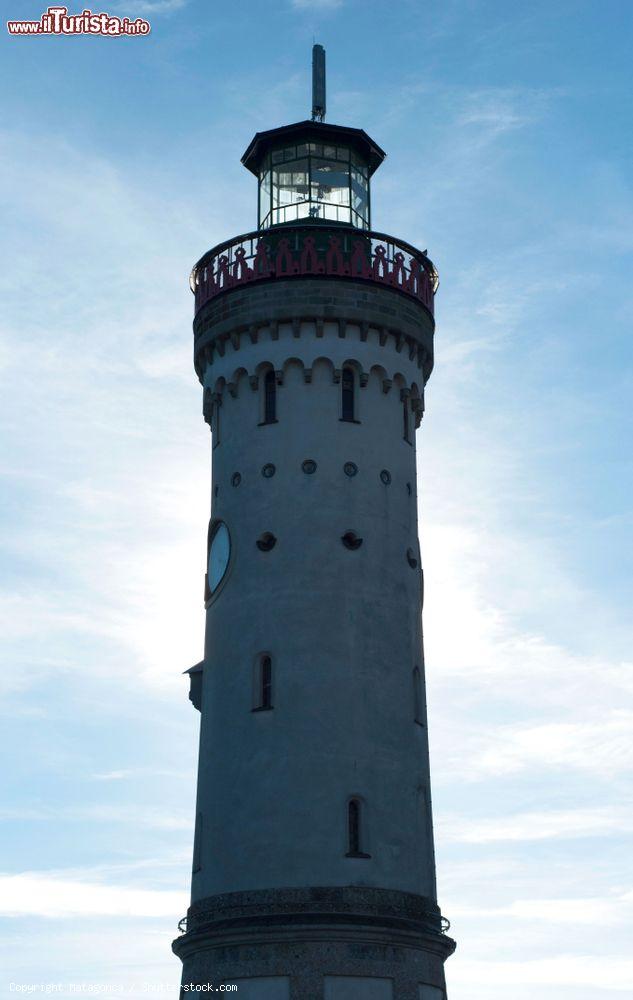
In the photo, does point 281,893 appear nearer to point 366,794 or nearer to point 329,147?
point 366,794

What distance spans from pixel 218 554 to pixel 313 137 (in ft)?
55.0

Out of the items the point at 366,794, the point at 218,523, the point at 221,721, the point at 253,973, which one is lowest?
the point at 253,973

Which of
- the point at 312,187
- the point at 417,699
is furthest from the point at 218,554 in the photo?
the point at 312,187

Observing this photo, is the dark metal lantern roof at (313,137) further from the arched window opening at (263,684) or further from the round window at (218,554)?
the arched window opening at (263,684)

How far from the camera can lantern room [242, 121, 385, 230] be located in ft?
176

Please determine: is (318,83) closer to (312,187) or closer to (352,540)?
(312,187)

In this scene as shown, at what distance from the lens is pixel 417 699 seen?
48.2 m

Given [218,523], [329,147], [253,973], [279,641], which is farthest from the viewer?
[329,147]

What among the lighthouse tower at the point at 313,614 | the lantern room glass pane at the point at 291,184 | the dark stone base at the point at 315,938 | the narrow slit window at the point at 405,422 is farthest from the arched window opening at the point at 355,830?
the lantern room glass pane at the point at 291,184

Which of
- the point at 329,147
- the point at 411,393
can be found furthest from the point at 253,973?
the point at 329,147

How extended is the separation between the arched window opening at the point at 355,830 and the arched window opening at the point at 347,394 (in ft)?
43.4

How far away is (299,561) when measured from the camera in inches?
1857

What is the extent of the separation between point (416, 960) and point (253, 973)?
205 inches

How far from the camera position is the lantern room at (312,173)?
53.8m
